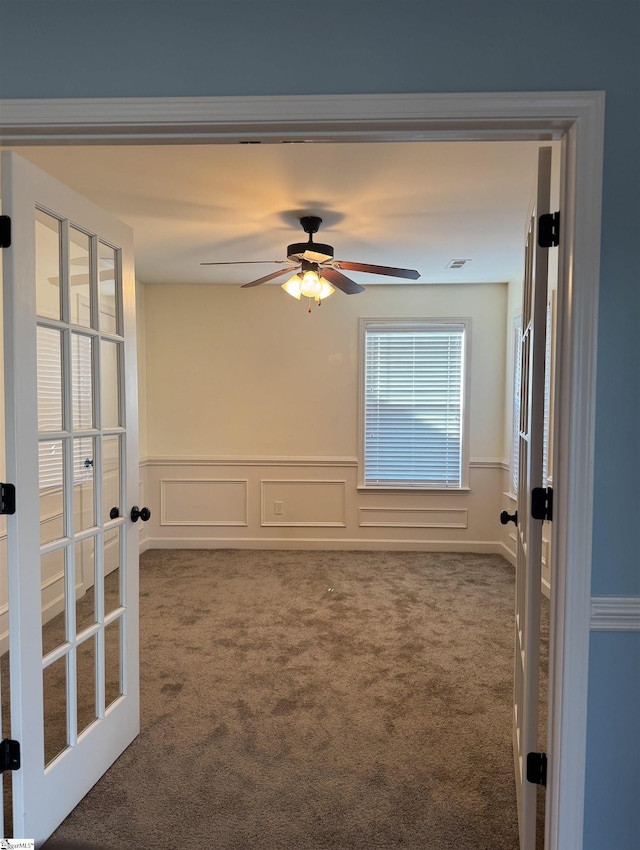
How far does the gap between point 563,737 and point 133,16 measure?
2228 mm

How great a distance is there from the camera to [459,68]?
139cm

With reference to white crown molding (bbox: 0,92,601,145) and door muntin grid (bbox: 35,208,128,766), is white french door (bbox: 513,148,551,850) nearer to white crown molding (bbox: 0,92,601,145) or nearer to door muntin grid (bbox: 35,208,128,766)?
white crown molding (bbox: 0,92,601,145)

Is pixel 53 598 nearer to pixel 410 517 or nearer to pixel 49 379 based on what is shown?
pixel 49 379

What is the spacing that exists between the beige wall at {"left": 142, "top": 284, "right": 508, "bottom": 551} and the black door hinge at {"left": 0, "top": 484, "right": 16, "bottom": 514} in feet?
12.3

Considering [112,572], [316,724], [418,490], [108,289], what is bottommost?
[316,724]

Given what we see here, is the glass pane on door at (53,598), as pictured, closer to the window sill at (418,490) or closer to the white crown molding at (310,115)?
the white crown molding at (310,115)

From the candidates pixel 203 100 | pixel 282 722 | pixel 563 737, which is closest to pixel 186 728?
pixel 282 722

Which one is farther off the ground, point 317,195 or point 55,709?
point 317,195

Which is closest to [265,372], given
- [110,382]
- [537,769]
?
[110,382]

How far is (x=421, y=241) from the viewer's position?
12.4 ft

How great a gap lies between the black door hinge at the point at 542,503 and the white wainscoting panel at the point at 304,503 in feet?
12.4

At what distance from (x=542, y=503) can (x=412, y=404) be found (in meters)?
3.78

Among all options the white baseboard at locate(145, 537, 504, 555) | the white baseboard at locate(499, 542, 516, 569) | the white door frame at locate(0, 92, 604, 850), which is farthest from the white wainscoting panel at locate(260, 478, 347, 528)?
the white door frame at locate(0, 92, 604, 850)

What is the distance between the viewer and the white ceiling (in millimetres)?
2428
